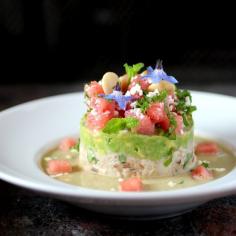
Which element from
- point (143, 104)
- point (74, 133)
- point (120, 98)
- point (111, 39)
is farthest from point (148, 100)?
point (111, 39)

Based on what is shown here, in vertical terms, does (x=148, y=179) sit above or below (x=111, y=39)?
above

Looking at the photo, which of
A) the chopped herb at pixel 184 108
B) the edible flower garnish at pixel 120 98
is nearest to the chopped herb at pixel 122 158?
the edible flower garnish at pixel 120 98

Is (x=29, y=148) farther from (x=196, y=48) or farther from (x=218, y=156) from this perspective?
(x=196, y=48)

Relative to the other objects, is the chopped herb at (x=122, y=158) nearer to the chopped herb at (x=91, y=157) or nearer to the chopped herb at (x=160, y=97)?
the chopped herb at (x=91, y=157)

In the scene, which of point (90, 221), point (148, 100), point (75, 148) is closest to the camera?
point (90, 221)

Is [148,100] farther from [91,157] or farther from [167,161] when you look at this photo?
[91,157]

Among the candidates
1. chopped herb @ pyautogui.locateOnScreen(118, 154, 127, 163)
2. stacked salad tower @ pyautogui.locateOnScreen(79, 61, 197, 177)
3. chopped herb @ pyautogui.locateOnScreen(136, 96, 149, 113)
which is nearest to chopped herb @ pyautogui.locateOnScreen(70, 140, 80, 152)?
stacked salad tower @ pyautogui.locateOnScreen(79, 61, 197, 177)

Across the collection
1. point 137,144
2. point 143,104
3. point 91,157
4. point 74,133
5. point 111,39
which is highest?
point 143,104
